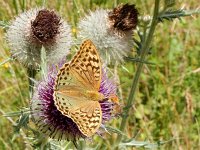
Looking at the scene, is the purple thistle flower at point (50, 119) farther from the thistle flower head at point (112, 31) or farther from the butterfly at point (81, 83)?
the thistle flower head at point (112, 31)

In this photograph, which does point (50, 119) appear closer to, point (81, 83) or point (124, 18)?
point (81, 83)

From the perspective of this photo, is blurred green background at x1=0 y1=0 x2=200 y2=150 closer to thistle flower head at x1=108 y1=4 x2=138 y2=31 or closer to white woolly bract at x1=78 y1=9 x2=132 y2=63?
white woolly bract at x1=78 y1=9 x2=132 y2=63

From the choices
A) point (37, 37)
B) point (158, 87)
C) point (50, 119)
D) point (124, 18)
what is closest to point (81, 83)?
point (50, 119)

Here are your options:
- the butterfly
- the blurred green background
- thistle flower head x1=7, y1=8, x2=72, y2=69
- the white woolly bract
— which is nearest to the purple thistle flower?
the butterfly

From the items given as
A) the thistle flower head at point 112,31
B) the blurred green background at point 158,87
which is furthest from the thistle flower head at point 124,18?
the blurred green background at point 158,87

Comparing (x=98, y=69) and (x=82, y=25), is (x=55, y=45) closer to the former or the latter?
(x=82, y=25)

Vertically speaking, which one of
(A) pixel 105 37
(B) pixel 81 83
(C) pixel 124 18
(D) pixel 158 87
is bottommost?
(D) pixel 158 87
